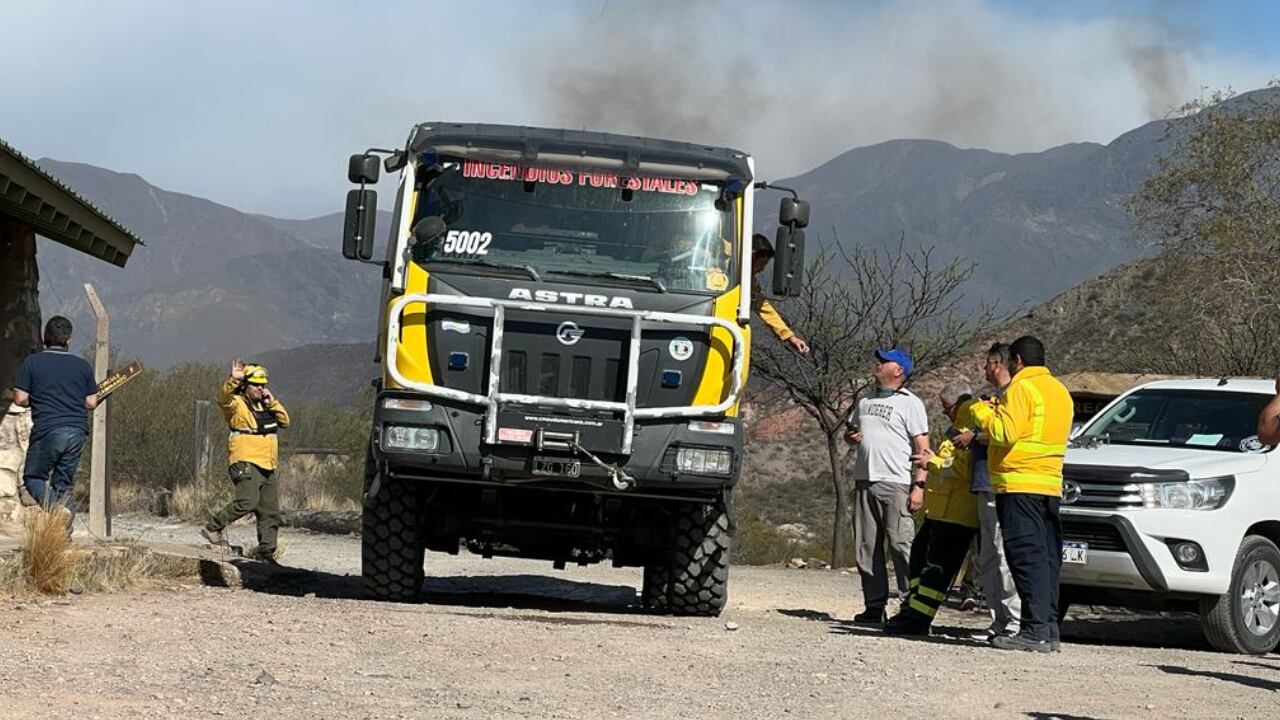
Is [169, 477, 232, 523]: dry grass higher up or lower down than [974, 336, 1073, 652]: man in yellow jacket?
lower down

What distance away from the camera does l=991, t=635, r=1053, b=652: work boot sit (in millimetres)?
10570

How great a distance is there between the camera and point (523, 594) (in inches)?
602

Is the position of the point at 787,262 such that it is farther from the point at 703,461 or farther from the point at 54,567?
the point at 54,567

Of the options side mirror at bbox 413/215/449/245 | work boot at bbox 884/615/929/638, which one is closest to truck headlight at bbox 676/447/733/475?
work boot at bbox 884/615/929/638

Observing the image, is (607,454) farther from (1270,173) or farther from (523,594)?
(1270,173)

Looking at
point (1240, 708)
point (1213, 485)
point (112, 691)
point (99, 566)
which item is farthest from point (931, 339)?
point (112, 691)

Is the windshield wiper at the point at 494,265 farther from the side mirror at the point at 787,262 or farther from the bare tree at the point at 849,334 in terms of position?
the bare tree at the point at 849,334

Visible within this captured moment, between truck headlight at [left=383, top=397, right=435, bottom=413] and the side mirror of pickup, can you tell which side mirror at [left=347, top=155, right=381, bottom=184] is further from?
the side mirror of pickup

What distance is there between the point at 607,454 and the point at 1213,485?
3.79 meters

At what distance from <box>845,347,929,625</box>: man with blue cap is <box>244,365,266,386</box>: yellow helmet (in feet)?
16.5

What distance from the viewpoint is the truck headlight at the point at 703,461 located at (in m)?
11.3

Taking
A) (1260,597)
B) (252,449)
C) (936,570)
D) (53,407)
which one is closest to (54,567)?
(53,407)

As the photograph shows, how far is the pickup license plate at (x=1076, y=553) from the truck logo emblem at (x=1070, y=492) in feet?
0.88

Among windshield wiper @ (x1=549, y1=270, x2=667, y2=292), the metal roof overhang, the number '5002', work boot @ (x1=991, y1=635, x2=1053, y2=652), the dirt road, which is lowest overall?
the dirt road
